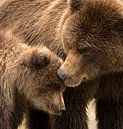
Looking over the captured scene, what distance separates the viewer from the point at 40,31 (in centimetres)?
901

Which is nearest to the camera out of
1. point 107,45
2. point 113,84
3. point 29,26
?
point 107,45

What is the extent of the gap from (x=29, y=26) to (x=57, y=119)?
1461mm

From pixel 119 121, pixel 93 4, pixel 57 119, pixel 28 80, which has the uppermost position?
pixel 93 4

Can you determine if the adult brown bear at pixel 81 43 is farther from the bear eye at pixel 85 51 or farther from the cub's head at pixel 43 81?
the cub's head at pixel 43 81

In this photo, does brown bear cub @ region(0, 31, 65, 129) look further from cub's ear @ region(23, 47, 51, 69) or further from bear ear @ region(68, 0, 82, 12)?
bear ear @ region(68, 0, 82, 12)

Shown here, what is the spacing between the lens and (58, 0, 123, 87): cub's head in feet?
26.6

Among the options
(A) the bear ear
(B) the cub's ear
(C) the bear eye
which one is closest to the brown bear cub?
(B) the cub's ear

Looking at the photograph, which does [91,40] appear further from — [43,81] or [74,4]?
[43,81]

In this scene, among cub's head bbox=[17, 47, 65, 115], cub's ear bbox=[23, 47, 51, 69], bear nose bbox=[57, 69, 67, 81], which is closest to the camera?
bear nose bbox=[57, 69, 67, 81]

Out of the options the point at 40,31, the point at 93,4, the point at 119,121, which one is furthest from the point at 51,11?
the point at 119,121

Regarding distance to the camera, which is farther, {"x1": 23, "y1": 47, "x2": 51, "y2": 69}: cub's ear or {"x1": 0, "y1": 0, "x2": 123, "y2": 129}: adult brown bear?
{"x1": 23, "y1": 47, "x2": 51, "y2": 69}: cub's ear

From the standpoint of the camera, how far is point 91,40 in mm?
8133

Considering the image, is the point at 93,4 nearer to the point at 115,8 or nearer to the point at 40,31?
the point at 115,8

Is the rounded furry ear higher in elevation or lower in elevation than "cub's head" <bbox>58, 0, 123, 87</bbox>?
higher
